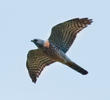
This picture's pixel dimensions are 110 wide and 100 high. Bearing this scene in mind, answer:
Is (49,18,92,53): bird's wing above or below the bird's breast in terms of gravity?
above

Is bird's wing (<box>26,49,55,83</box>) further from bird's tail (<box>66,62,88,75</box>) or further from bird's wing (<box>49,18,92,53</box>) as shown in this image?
bird's tail (<box>66,62,88,75</box>)

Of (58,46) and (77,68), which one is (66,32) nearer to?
(58,46)

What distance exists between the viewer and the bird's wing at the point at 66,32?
22598mm

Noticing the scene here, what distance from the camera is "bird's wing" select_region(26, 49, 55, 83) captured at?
23.9m

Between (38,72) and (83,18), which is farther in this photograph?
(38,72)

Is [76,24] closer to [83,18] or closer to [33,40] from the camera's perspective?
[83,18]

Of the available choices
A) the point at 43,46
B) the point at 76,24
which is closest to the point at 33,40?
the point at 43,46

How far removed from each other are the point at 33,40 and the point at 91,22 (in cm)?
256

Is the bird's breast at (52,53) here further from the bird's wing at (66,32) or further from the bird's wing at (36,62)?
the bird's wing at (36,62)

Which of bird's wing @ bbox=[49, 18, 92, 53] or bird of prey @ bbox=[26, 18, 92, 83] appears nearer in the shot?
bird of prey @ bbox=[26, 18, 92, 83]

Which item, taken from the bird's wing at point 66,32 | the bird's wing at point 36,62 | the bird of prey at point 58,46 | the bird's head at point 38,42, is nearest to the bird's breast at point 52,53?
the bird of prey at point 58,46

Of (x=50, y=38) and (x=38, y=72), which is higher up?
(x=50, y=38)

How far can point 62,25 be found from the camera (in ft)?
75.4

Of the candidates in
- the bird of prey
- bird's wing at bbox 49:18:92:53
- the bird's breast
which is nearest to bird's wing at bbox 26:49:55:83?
the bird of prey
